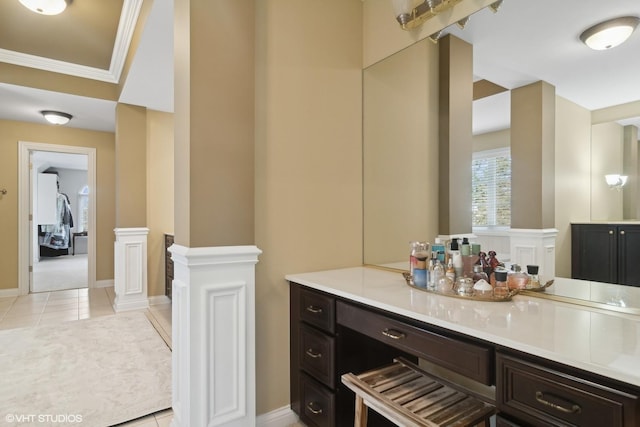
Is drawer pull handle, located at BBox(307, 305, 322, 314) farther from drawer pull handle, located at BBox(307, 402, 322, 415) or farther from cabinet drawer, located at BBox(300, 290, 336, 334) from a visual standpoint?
drawer pull handle, located at BBox(307, 402, 322, 415)

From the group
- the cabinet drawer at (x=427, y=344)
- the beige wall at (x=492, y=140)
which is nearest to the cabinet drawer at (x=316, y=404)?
the cabinet drawer at (x=427, y=344)

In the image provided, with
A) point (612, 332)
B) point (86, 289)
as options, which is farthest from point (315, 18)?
point (86, 289)

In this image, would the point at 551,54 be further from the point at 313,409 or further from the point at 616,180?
the point at 313,409

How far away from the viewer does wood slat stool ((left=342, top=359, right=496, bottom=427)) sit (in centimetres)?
111

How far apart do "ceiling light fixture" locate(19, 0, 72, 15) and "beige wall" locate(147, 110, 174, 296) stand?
6.10 ft

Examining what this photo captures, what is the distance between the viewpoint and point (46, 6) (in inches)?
98.6

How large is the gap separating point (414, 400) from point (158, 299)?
4065mm

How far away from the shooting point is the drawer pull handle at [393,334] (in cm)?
123

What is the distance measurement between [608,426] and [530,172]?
98 centimetres

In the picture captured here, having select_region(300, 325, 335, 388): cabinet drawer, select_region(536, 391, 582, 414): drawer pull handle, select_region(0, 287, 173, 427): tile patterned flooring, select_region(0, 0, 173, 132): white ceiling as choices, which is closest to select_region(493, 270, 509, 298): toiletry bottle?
select_region(536, 391, 582, 414): drawer pull handle

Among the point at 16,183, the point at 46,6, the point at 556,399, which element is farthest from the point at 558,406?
the point at 16,183

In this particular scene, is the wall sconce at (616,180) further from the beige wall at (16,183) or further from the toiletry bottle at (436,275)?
the beige wall at (16,183)

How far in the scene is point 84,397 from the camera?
2080 mm

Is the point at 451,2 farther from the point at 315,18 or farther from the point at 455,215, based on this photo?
the point at 455,215
